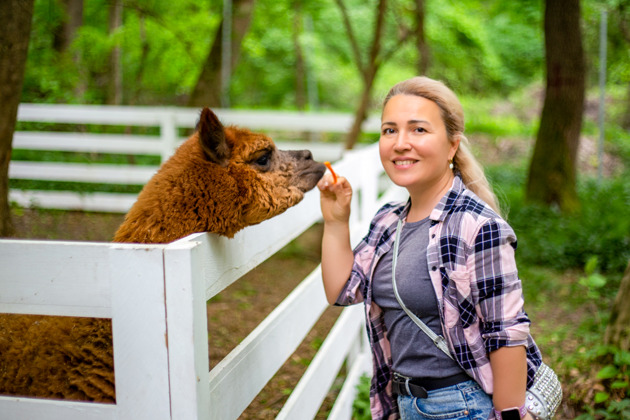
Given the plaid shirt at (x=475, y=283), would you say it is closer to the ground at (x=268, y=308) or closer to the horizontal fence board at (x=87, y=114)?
the ground at (x=268, y=308)

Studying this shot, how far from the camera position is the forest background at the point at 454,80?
20.0 ft

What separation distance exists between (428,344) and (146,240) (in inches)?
43.3

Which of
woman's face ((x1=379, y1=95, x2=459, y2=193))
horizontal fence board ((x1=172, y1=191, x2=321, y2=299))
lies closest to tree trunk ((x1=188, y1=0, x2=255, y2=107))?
horizontal fence board ((x1=172, y1=191, x2=321, y2=299))

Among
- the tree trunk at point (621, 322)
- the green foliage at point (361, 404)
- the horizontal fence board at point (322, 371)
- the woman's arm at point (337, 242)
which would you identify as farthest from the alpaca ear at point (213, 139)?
the tree trunk at point (621, 322)

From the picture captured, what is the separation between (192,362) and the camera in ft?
5.24

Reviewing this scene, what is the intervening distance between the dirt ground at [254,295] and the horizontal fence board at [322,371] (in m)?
0.52

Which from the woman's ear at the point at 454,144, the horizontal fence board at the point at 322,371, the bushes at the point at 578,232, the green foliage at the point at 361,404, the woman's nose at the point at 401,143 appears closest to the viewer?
the woman's nose at the point at 401,143

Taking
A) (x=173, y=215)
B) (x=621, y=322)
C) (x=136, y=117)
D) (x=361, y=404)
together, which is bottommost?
(x=361, y=404)

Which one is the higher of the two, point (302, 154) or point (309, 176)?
point (302, 154)

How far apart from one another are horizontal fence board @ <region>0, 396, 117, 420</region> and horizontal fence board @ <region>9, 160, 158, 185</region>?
7538mm

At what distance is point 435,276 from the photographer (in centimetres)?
218

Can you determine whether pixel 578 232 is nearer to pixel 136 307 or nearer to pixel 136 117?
pixel 136 117

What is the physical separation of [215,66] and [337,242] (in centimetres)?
856

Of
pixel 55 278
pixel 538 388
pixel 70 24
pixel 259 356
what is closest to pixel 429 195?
pixel 538 388
